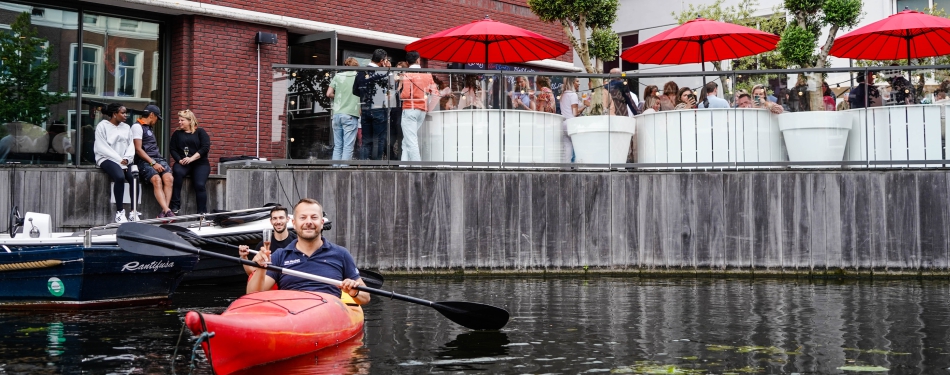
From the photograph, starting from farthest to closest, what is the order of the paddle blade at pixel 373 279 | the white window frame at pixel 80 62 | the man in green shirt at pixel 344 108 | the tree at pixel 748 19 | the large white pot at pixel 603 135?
the tree at pixel 748 19 < the white window frame at pixel 80 62 < the large white pot at pixel 603 135 < the man in green shirt at pixel 344 108 < the paddle blade at pixel 373 279

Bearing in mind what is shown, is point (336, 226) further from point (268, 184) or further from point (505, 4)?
point (505, 4)

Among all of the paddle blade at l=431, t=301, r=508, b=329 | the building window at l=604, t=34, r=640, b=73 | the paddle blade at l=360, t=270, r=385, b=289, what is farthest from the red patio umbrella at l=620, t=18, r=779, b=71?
the building window at l=604, t=34, r=640, b=73

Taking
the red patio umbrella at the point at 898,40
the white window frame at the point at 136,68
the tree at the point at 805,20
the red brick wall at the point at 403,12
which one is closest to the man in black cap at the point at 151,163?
the white window frame at the point at 136,68

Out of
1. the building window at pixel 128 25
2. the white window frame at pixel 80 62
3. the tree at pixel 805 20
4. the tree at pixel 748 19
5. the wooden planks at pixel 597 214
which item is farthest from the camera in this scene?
the tree at pixel 748 19

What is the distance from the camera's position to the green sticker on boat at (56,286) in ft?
40.7

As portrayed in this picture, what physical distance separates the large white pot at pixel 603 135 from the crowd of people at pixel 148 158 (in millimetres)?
5369

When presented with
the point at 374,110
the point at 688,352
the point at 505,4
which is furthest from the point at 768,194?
the point at 505,4

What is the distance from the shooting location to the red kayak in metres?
7.75

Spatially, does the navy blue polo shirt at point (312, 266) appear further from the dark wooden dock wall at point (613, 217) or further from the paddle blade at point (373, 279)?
the dark wooden dock wall at point (613, 217)

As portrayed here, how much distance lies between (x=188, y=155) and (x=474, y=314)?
7.69 m

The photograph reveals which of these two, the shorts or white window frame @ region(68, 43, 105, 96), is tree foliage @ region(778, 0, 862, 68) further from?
white window frame @ region(68, 43, 105, 96)

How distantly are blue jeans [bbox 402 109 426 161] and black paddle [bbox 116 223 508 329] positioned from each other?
239 inches

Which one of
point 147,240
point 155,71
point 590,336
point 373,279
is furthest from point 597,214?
point 155,71

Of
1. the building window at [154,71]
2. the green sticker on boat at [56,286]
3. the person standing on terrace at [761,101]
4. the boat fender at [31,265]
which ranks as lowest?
the green sticker on boat at [56,286]
